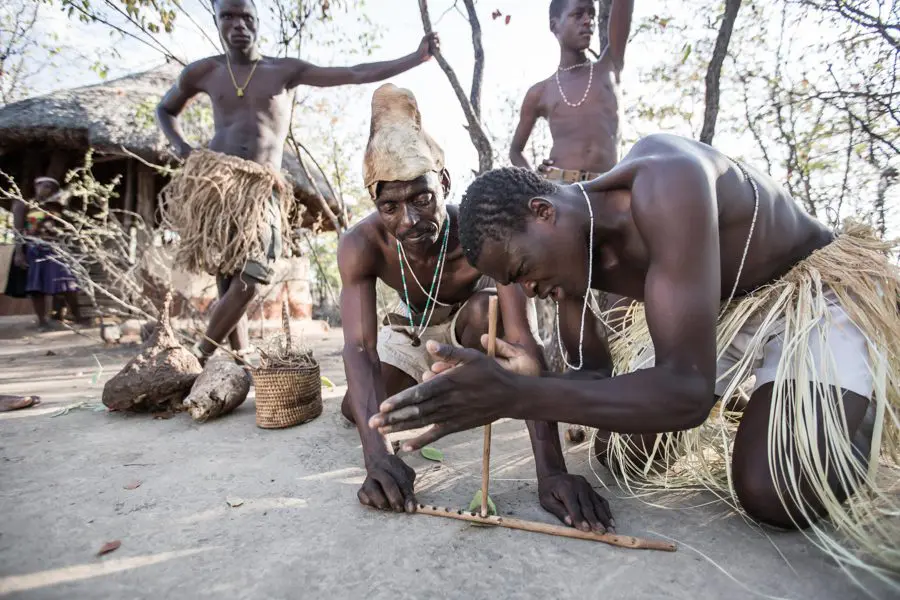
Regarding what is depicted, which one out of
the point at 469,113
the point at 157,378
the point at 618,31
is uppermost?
the point at 618,31

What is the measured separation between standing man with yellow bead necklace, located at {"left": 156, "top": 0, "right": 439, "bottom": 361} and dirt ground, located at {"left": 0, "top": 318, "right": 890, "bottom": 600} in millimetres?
1340

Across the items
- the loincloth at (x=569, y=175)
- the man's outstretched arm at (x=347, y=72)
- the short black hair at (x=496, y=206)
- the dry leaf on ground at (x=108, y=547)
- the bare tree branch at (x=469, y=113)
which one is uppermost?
the man's outstretched arm at (x=347, y=72)

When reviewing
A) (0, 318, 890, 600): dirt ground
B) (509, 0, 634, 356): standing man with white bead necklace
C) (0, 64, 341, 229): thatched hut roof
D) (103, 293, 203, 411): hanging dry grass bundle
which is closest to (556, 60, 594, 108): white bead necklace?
(509, 0, 634, 356): standing man with white bead necklace

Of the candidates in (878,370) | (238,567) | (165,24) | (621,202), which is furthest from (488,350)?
(165,24)

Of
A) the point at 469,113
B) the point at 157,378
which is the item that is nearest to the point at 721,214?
the point at 469,113

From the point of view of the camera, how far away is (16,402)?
8.82 ft

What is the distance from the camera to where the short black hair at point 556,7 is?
10.7 ft

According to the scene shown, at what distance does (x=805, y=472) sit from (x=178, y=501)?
6.34 feet

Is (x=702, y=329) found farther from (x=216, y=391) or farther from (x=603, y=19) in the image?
(x=603, y=19)

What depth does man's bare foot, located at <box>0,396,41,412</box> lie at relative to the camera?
2668 mm

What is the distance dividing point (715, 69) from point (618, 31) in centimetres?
64

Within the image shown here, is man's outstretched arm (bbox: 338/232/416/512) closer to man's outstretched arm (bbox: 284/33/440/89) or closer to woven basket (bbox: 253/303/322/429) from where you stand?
woven basket (bbox: 253/303/322/429)

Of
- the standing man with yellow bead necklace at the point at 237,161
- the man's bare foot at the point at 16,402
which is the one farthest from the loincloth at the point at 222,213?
the man's bare foot at the point at 16,402

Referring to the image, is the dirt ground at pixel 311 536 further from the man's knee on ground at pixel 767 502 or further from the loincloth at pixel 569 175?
the loincloth at pixel 569 175
